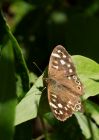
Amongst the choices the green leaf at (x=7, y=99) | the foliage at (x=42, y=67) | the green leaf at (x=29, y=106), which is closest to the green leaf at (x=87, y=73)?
the foliage at (x=42, y=67)

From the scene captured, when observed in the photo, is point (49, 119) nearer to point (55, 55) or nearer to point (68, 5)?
point (55, 55)

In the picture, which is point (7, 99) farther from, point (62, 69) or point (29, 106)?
point (62, 69)

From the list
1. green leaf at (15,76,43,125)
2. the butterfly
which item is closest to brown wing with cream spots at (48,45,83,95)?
the butterfly

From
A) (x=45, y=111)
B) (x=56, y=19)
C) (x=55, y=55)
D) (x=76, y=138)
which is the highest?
(x=56, y=19)

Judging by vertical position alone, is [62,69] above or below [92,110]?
above

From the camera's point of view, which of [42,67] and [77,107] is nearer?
[77,107]

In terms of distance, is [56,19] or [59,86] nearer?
[59,86]

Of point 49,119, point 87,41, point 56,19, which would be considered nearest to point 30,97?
point 49,119

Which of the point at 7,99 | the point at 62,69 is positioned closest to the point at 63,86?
the point at 62,69
